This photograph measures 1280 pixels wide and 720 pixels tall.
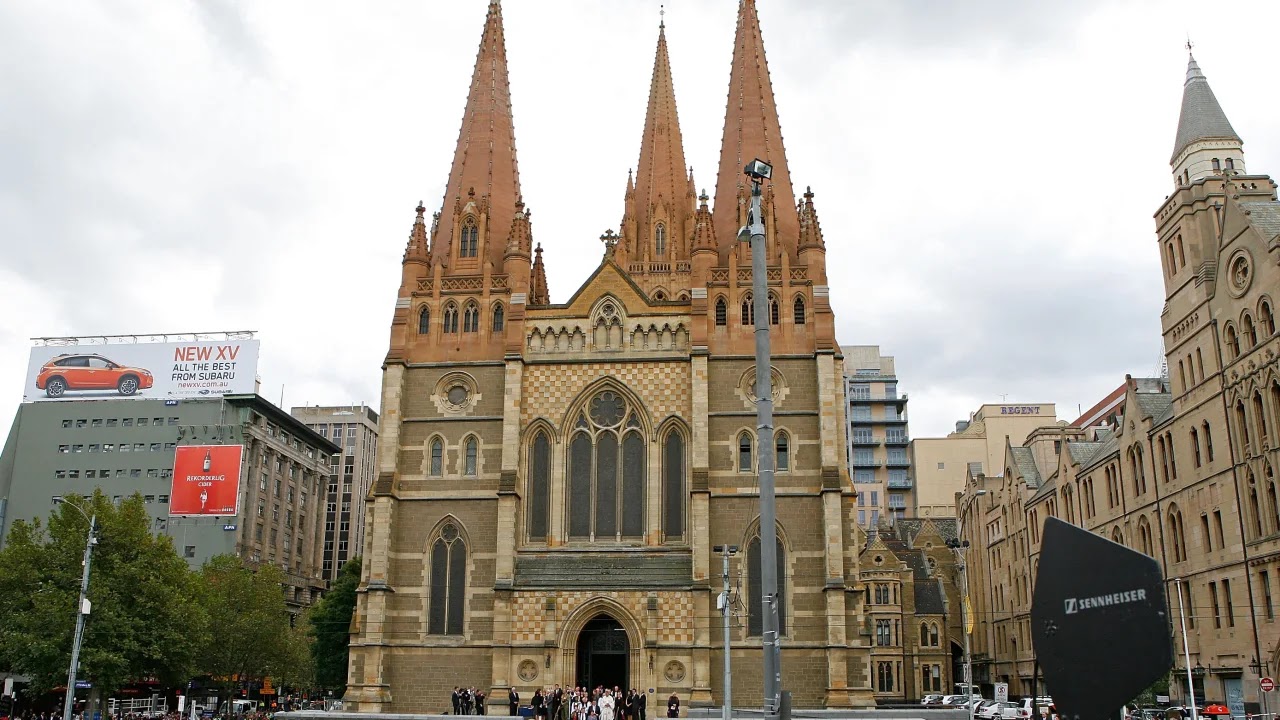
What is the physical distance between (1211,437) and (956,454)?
6077cm

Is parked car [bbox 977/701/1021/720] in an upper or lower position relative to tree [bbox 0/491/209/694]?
lower

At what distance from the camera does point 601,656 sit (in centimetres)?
3847

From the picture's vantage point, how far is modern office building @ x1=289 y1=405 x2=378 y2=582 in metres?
126

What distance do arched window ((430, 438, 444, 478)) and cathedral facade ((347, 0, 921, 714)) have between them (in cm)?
9

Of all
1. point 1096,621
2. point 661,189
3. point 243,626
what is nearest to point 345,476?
point 243,626

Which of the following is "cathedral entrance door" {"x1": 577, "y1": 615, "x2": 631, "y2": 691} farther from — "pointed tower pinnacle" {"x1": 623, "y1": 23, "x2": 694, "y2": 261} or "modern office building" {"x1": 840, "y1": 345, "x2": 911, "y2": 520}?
"modern office building" {"x1": 840, "y1": 345, "x2": 911, "y2": 520}

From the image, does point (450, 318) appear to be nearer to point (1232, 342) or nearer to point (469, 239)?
point (469, 239)

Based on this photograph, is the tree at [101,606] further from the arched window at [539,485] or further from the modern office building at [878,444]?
the modern office building at [878,444]

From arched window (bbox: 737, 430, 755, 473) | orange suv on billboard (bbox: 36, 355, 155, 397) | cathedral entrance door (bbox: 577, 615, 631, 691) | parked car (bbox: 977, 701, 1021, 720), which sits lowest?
parked car (bbox: 977, 701, 1021, 720)

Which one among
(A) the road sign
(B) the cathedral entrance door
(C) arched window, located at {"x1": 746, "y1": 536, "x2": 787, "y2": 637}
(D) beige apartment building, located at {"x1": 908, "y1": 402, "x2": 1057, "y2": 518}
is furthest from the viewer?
(D) beige apartment building, located at {"x1": 908, "y1": 402, "x2": 1057, "y2": 518}

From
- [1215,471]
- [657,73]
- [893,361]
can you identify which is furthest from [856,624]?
[893,361]

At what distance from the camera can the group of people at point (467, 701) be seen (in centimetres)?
3484

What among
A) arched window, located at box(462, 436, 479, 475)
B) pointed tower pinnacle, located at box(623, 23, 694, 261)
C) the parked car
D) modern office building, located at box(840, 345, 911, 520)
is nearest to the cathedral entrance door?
arched window, located at box(462, 436, 479, 475)

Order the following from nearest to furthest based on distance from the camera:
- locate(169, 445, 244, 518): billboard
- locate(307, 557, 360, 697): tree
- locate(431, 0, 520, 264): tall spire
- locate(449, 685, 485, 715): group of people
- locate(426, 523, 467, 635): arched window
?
locate(449, 685, 485, 715): group of people < locate(426, 523, 467, 635): arched window < locate(431, 0, 520, 264): tall spire < locate(307, 557, 360, 697): tree < locate(169, 445, 244, 518): billboard
